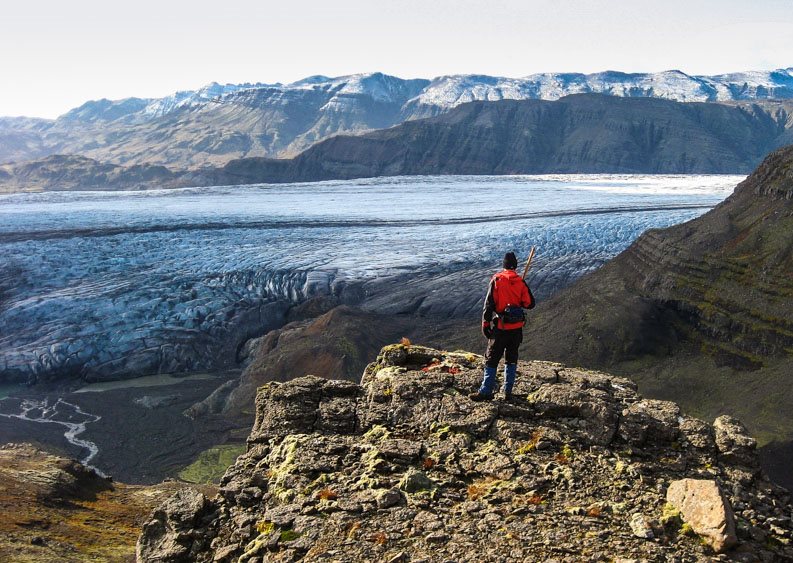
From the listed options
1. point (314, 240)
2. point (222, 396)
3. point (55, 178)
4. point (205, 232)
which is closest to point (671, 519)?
point (222, 396)

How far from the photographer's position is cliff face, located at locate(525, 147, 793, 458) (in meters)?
21.3

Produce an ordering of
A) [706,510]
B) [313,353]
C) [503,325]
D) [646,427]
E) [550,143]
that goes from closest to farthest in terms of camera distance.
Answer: [706,510] < [646,427] < [503,325] < [313,353] < [550,143]

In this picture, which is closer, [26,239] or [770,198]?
[770,198]

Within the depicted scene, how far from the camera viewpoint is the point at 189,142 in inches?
7101

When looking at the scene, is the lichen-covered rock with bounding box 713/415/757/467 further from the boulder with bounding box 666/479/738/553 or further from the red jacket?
the red jacket

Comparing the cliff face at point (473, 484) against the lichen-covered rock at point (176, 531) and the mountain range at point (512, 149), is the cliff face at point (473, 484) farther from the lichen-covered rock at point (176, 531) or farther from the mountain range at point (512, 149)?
the mountain range at point (512, 149)

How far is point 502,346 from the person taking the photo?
775 centimetres

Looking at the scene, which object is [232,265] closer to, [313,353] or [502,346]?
[313,353]

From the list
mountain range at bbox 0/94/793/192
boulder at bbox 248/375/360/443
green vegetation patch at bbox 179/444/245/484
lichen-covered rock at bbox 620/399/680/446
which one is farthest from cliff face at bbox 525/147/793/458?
mountain range at bbox 0/94/793/192

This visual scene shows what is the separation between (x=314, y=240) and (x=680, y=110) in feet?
359

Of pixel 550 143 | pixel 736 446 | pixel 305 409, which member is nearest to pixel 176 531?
pixel 305 409

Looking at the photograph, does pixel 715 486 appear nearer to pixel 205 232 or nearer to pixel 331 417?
pixel 331 417

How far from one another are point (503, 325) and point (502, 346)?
0.74 feet

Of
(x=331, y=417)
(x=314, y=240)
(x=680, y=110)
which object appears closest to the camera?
(x=331, y=417)
